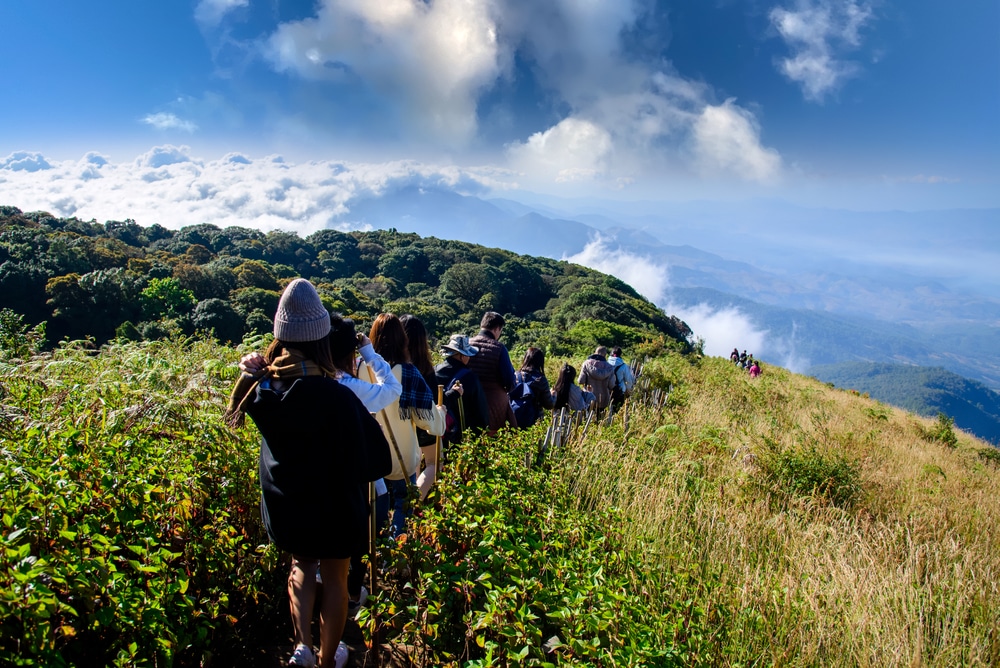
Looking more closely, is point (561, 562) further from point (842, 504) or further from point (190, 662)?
point (842, 504)

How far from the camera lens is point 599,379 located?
22.0ft

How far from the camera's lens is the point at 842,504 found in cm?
496

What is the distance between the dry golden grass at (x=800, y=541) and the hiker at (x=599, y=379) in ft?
1.18

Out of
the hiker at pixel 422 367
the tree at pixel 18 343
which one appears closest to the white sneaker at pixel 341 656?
the hiker at pixel 422 367

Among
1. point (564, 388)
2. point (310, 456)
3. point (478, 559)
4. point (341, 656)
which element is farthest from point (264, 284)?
point (478, 559)

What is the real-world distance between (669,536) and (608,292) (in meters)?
42.3

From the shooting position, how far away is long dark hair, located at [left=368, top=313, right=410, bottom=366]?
10.4 feet

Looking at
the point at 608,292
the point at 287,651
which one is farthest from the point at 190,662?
the point at 608,292

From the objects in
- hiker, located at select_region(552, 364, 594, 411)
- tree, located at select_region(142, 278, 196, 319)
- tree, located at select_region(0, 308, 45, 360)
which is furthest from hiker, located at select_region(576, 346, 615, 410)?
tree, located at select_region(142, 278, 196, 319)

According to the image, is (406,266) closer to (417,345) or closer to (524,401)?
(524,401)

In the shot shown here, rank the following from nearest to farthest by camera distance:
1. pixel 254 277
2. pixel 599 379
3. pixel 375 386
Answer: pixel 375 386 → pixel 599 379 → pixel 254 277

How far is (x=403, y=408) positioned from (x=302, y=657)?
1331mm

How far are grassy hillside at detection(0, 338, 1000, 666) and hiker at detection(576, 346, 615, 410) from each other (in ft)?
6.11

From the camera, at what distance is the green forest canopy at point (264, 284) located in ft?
72.7
